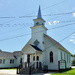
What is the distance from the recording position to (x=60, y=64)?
18828mm

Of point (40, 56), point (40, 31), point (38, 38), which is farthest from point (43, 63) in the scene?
point (40, 31)

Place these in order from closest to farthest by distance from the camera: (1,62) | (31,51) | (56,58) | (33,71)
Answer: (33,71)
(31,51)
(56,58)
(1,62)

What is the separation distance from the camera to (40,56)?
21453 mm

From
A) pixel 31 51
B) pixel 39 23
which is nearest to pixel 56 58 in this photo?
pixel 31 51

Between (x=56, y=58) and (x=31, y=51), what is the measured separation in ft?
17.9

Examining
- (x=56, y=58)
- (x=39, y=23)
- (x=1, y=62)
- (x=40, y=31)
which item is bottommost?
(x=1, y=62)

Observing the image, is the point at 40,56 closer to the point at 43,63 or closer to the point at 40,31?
the point at 43,63

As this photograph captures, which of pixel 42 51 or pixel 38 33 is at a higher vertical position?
pixel 38 33

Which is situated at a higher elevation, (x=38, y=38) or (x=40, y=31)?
(x=40, y=31)

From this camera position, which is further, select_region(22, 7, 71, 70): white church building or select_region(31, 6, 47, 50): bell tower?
select_region(31, 6, 47, 50): bell tower

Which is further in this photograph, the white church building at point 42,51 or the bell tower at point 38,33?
the bell tower at point 38,33

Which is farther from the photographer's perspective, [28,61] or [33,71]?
[28,61]

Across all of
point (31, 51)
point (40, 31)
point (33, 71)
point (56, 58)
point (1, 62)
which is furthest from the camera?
point (1, 62)

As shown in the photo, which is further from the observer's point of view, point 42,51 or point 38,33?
point 38,33
